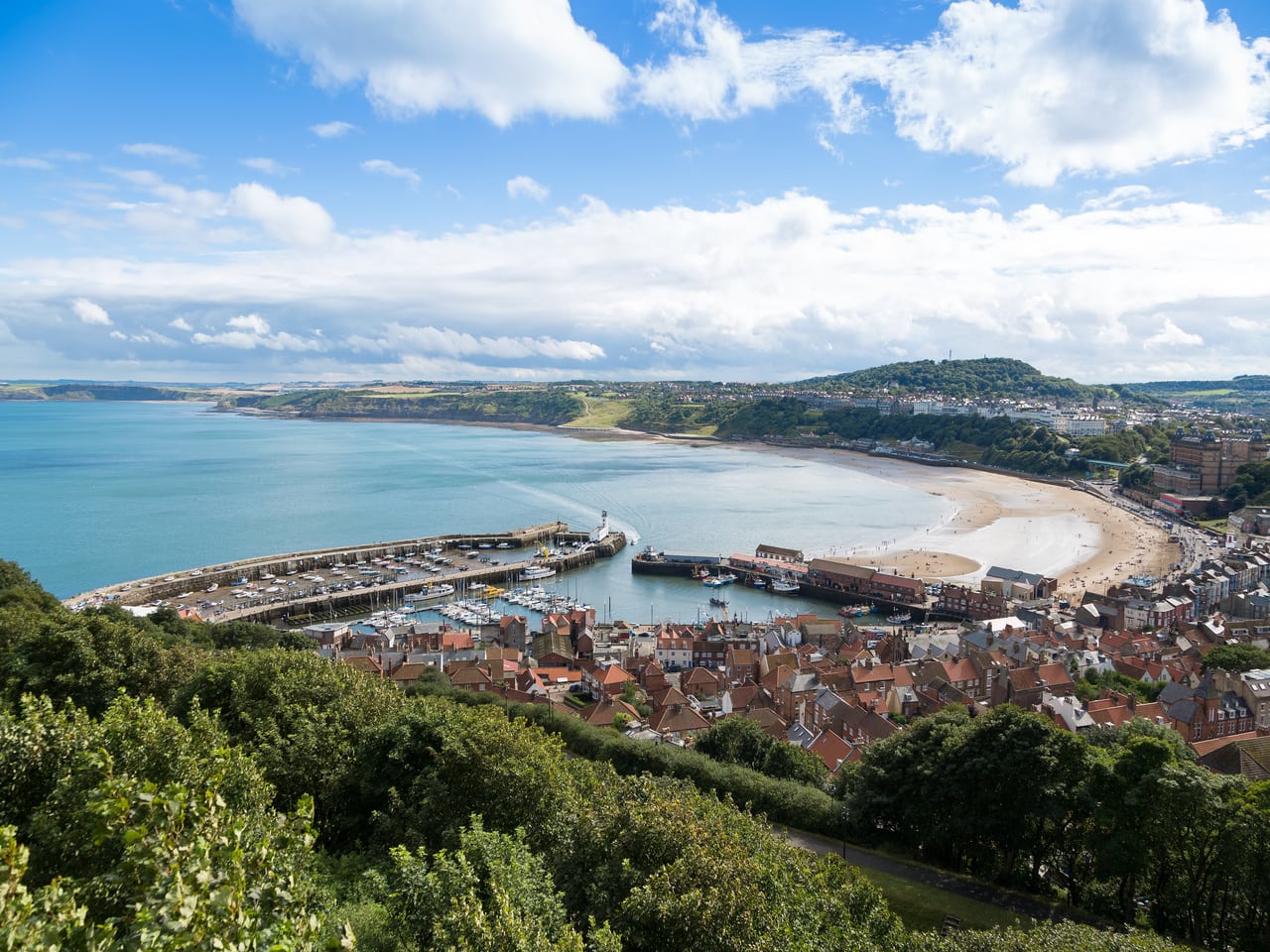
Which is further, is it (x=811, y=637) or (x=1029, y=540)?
(x=1029, y=540)

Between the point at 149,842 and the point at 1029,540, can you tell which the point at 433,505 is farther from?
the point at 149,842

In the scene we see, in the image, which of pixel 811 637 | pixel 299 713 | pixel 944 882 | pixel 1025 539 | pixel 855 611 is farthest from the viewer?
pixel 1025 539

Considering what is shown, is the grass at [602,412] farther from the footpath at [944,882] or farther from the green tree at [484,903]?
the green tree at [484,903]

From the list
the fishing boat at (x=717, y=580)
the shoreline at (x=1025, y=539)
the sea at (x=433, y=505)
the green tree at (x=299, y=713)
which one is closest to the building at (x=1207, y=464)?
the shoreline at (x=1025, y=539)

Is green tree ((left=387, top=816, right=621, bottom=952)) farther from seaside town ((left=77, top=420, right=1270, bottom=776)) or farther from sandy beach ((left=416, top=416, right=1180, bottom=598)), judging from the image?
sandy beach ((left=416, top=416, right=1180, bottom=598))

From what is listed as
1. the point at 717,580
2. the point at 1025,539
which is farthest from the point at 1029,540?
the point at 717,580

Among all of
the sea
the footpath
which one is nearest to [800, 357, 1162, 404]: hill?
the sea
